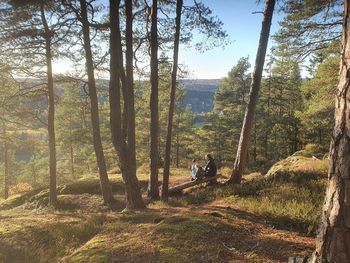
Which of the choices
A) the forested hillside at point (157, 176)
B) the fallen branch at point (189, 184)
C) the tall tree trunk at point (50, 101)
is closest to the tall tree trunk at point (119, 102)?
the forested hillside at point (157, 176)

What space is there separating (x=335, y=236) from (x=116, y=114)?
25.8 ft

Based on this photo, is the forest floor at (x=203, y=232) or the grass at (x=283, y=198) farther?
the grass at (x=283, y=198)

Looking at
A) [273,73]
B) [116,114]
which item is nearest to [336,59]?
[116,114]

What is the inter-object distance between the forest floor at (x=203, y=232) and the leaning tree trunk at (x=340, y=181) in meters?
1.77

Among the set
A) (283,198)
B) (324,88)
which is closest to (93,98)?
(283,198)

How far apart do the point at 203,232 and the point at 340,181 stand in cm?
367

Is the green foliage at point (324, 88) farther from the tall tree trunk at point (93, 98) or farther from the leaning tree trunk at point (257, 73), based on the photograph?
the tall tree trunk at point (93, 98)

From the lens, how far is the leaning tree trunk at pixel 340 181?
122 inches

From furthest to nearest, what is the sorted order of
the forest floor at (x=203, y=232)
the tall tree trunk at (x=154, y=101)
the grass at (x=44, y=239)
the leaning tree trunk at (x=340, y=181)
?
the tall tree trunk at (x=154, y=101)
the grass at (x=44, y=239)
the forest floor at (x=203, y=232)
the leaning tree trunk at (x=340, y=181)

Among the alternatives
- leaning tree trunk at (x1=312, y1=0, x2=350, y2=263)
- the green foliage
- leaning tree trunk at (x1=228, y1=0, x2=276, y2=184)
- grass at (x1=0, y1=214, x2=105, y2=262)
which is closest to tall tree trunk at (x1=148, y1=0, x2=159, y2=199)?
leaning tree trunk at (x1=228, y1=0, x2=276, y2=184)

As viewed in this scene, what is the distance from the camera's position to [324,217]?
3.37m

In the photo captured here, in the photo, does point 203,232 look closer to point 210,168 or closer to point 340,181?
point 340,181

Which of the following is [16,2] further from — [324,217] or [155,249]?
[324,217]

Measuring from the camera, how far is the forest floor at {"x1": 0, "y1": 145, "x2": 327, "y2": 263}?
557 centimetres
